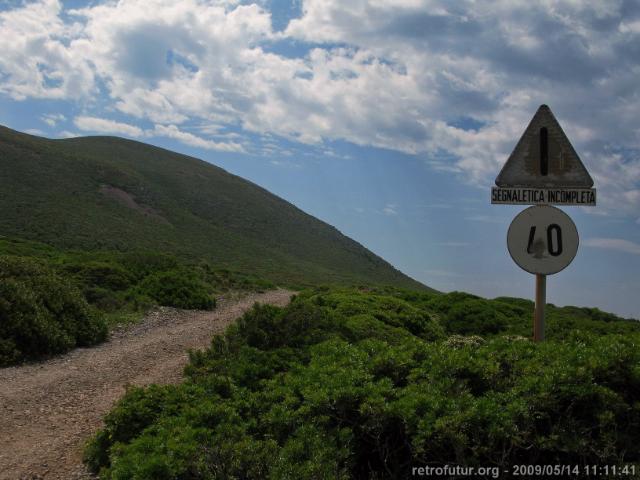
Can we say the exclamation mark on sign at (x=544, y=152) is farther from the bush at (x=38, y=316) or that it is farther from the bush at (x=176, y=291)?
the bush at (x=176, y=291)

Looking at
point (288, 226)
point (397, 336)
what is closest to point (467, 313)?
point (397, 336)

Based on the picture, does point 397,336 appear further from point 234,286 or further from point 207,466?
point 234,286

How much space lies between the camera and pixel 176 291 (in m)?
17.8

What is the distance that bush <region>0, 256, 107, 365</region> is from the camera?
10.2 meters

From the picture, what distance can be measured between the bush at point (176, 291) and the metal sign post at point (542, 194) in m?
13.8

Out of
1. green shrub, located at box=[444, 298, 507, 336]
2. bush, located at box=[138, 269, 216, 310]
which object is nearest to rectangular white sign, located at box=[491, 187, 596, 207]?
green shrub, located at box=[444, 298, 507, 336]

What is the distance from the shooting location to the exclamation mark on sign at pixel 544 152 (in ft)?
16.3

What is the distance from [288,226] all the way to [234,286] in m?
49.8

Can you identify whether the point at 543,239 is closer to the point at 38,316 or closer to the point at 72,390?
the point at 72,390

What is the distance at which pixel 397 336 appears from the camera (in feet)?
33.4

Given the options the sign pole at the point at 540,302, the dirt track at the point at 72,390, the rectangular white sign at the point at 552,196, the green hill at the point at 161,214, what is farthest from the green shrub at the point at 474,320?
the green hill at the point at 161,214

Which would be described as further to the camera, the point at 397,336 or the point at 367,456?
the point at 397,336

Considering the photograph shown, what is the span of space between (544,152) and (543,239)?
2.61 feet

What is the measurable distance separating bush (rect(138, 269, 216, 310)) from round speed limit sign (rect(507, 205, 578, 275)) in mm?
13890
